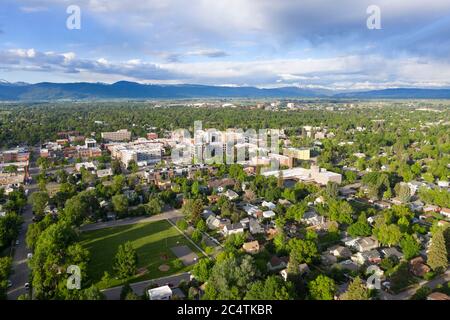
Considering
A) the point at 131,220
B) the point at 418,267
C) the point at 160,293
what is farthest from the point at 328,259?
the point at 131,220

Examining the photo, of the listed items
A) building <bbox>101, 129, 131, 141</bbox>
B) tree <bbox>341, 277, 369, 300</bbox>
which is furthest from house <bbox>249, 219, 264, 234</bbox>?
building <bbox>101, 129, 131, 141</bbox>

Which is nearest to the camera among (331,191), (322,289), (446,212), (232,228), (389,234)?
(322,289)

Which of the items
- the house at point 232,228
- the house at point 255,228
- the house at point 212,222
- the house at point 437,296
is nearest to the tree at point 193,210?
the house at point 212,222

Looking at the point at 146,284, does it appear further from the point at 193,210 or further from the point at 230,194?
the point at 230,194

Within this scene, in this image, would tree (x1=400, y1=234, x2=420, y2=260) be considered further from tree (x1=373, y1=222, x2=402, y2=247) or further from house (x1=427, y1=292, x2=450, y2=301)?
house (x1=427, y1=292, x2=450, y2=301)

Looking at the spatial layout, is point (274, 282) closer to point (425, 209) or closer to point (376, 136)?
point (425, 209)

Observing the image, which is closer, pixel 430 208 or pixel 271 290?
pixel 271 290
